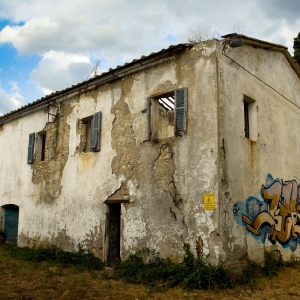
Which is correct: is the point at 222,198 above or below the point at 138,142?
below

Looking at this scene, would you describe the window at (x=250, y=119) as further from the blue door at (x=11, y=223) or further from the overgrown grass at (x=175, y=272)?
the blue door at (x=11, y=223)

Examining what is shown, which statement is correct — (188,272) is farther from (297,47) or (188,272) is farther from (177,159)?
(297,47)

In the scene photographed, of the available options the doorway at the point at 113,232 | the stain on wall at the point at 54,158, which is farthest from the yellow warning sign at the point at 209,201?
the stain on wall at the point at 54,158

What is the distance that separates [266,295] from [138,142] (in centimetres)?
458

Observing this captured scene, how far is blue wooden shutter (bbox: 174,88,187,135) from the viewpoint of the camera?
825 centimetres

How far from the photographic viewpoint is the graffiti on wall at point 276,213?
8.45 meters

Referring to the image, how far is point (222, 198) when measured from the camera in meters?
7.50

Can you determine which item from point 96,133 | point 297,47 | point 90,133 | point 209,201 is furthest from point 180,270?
point 297,47

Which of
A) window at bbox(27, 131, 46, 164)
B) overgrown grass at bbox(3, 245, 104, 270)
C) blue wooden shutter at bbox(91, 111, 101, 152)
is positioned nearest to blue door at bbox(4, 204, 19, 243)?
overgrown grass at bbox(3, 245, 104, 270)

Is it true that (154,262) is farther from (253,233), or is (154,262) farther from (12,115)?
(12,115)

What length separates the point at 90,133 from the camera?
11.0 meters

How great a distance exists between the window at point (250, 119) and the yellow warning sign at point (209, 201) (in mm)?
2412

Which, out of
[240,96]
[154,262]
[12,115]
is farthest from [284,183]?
[12,115]

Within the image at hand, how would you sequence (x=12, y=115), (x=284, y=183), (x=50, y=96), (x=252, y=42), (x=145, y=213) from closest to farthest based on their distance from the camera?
(x=145, y=213), (x=252, y=42), (x=284, y=183), (x=50, y=96), (x=12, y=115)
